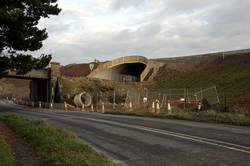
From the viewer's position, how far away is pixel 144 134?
563 inches

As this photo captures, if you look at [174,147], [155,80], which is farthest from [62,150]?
[155,80]

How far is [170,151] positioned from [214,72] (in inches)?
2028

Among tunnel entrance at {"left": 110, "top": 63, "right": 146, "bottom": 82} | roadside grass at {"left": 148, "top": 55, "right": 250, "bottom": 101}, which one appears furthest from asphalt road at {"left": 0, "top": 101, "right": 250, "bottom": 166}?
tunnel entrance at {"left": 110, "top": 63, "right": 146, "bottom": 82}

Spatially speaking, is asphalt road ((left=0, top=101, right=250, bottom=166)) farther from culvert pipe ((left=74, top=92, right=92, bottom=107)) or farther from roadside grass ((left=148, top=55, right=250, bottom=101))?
culvert pipe ((left=74, top=92, right=92, bottom=107))

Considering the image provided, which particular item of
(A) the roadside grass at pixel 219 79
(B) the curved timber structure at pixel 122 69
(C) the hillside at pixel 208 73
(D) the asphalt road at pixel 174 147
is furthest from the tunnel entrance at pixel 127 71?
(D) the asphalt road at pixel 174 147

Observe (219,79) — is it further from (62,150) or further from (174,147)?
(62,150)

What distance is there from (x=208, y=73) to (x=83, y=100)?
20.8 metres

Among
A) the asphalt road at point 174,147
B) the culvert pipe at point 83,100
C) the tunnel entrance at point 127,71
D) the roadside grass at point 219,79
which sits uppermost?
the tunnel entrance at point 127,71

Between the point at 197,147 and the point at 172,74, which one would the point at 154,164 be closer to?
the point at 197,147

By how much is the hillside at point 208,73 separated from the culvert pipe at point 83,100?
15163mm

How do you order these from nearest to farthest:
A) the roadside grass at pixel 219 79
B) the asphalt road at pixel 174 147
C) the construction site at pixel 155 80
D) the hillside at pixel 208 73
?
1. the asphalt road at pixel 174 147
2. the roadside grass at pixel 219 79
3. the construction site at pixel 155 80
4. the hillside at pixel 208 73

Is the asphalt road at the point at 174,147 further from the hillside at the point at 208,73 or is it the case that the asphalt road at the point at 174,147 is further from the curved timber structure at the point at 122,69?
the curved timber structure at the point at 122,69

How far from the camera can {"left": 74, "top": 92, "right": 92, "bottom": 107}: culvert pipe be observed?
162 feet

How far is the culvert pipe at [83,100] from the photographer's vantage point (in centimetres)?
4944
